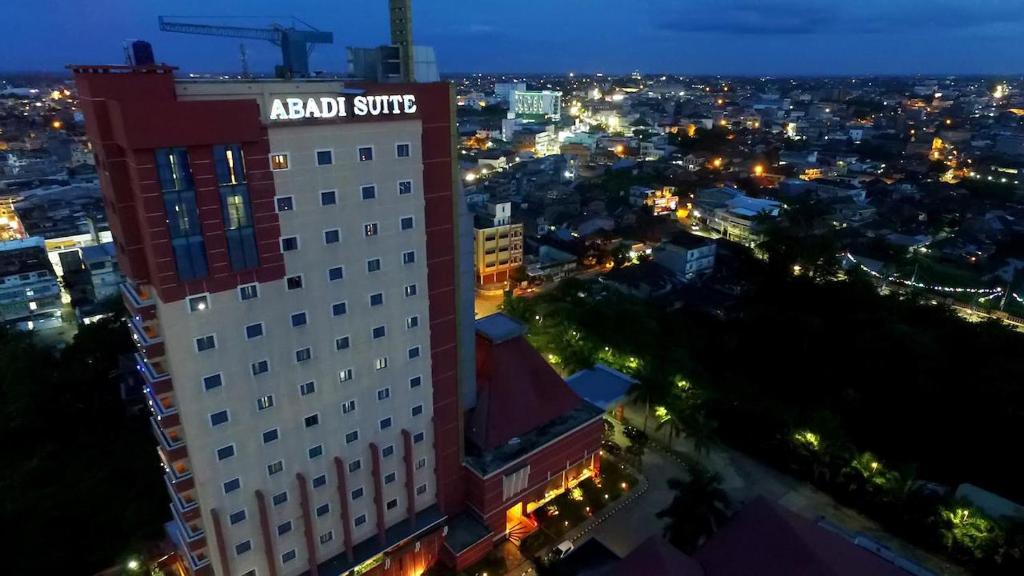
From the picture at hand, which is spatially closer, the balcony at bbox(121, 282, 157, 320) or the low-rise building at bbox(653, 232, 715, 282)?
the balcony at bbox(121, 282, 157, 320)

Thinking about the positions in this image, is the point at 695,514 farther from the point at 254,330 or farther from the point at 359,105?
the point at 359,105

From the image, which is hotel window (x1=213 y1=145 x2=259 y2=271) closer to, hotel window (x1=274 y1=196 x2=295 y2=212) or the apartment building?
the apartment building

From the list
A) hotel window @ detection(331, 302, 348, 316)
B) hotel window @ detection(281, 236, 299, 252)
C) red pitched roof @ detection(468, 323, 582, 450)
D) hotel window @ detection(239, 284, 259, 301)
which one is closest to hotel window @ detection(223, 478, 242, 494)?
hotel window @ detection(239, 284, 259, 301)

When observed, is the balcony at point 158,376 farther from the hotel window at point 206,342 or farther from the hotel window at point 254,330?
the hotel window at point 254,330

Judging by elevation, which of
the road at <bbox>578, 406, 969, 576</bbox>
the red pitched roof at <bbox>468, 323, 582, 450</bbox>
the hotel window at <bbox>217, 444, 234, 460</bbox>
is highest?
the hotel window at <bbox>217, 444, 234, 460</bbox>

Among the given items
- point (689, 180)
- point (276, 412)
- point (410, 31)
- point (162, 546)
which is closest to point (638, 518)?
point (276, 412)

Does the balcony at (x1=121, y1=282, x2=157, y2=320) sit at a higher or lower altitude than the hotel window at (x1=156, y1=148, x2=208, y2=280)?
lower

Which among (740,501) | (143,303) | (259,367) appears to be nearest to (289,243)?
(259,367)

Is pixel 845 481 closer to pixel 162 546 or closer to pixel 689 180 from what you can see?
pixel 162 546
